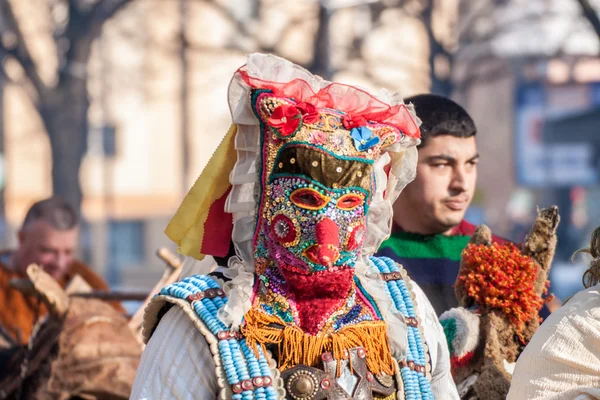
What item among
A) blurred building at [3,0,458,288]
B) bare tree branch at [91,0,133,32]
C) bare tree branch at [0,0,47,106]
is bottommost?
blurred building at [3,0,458,288]

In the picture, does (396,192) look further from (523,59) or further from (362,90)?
(523,59)

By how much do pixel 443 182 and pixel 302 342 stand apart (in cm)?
144

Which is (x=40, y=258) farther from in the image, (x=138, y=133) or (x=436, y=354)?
(x=138, y=133)

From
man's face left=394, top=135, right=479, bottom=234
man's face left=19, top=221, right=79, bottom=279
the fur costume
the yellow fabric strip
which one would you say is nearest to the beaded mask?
the yellow fabric strip

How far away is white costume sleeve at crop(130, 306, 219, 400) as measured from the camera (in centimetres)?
283

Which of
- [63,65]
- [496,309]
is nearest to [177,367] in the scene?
[496,309]

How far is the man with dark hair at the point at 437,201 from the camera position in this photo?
4.16 metres

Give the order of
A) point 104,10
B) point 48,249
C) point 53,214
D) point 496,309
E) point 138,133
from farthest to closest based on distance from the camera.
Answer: point 138,133 < point 104,10 < point 53,214 < point 48,249 < point 496,309

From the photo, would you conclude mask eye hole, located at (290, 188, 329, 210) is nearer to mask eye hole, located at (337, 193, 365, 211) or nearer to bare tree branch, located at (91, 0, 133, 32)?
mask eye hole, located at (337, 193, 365, 211)

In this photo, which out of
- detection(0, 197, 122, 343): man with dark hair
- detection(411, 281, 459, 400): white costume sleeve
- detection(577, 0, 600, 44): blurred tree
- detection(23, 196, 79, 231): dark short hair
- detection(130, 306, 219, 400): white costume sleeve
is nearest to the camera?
detection(130, 306, 219, 400): white costume sleeve

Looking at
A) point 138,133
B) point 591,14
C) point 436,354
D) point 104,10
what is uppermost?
point 104,10

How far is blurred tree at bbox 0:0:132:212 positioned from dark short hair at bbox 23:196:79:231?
6488 millimetres

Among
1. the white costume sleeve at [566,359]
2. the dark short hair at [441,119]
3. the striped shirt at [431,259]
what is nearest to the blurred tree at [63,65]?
the dark short hair at [441,119]

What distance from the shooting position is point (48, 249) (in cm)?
704
